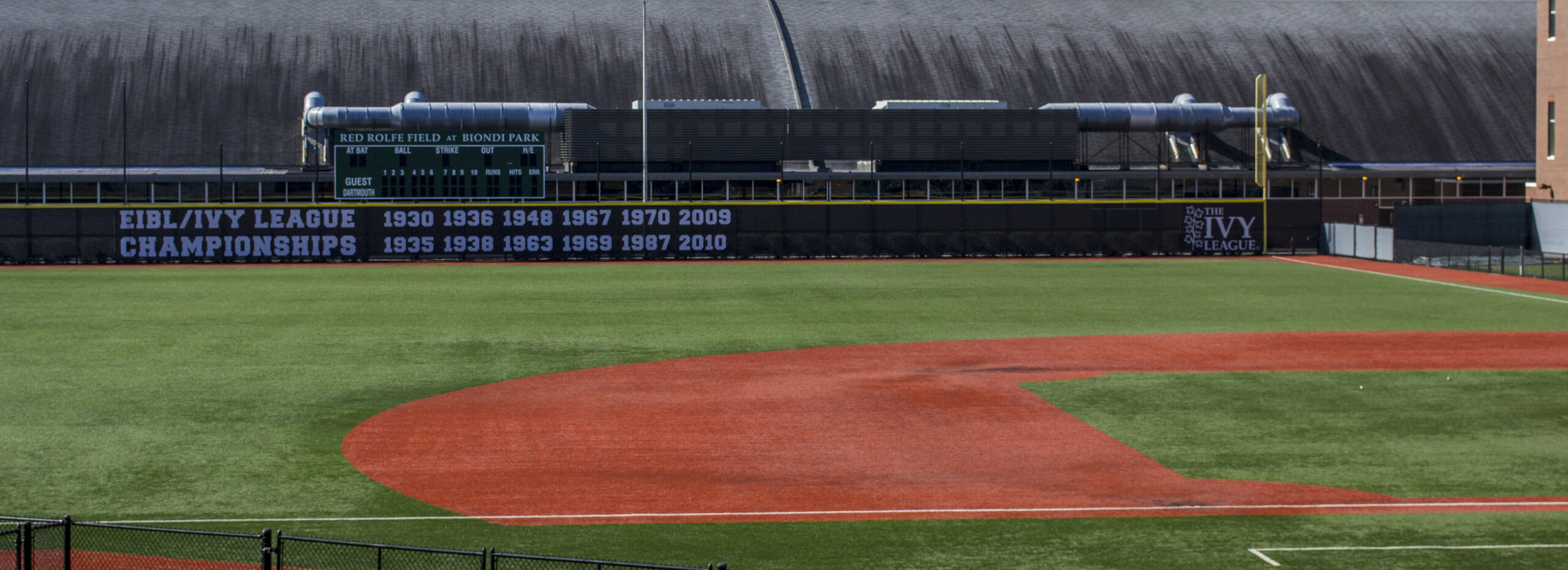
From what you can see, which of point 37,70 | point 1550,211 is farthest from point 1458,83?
point 37,70

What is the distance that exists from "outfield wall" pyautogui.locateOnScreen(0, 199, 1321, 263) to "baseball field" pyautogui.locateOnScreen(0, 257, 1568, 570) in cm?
1463

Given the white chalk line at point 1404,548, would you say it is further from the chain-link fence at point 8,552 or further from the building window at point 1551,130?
the building window at point 1551,130

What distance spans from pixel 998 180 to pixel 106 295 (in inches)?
1591

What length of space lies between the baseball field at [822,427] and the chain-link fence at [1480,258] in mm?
10640

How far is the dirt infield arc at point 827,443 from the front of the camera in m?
13.1

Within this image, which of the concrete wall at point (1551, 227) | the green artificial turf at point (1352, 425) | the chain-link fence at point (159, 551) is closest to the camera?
the chain-link fence at point (159, 551)

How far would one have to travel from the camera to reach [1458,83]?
3017 inches

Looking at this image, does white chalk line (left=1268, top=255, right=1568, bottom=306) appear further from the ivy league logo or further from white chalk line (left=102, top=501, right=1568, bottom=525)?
white chalk line (left=102, top=501, right=1568, bottom=525)

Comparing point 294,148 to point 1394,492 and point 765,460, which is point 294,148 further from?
point 1394,492

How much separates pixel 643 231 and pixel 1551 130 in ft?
124

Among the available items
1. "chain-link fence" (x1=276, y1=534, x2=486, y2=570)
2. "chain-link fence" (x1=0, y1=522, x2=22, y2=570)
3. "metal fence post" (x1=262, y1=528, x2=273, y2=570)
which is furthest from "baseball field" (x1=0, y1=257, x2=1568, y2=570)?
"metal fence post" (x1=262, y1=528, x2=273, y2=570)

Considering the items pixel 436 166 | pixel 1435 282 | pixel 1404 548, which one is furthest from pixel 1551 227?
pixel 1404 548

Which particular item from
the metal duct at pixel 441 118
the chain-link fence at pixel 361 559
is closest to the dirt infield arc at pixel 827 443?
the chain-link fence at pixel 361 559

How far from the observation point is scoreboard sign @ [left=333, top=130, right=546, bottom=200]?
5075 cm
